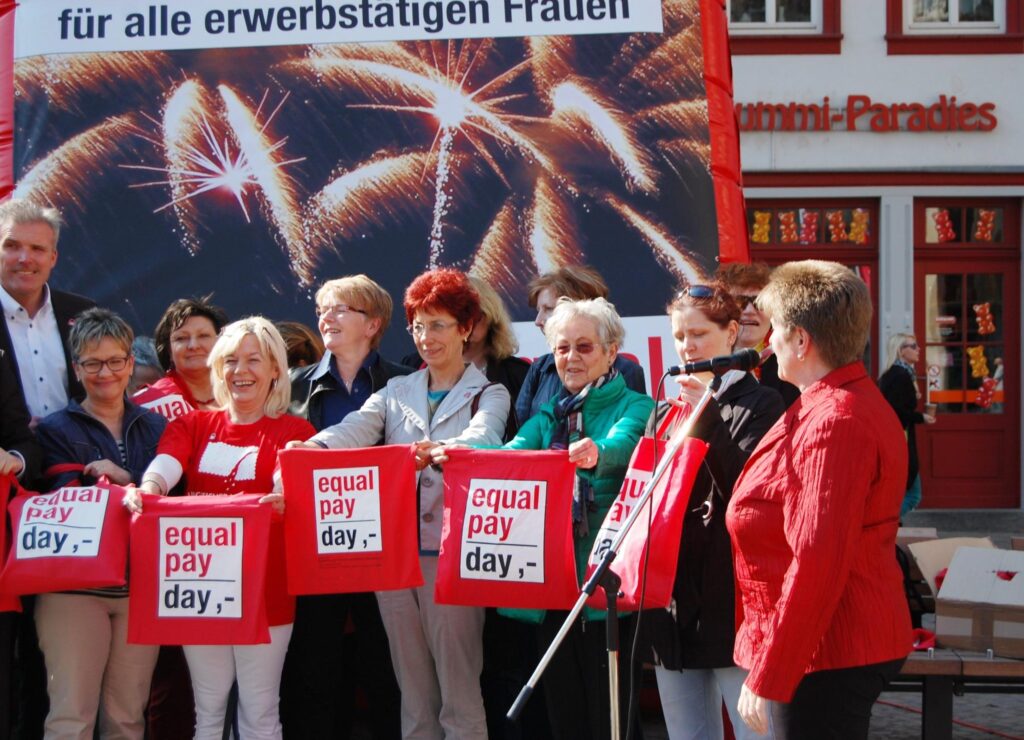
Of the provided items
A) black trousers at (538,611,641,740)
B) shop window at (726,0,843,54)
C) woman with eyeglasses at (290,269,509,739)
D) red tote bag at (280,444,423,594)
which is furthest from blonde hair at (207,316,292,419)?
shop window at (726,0,843,54)

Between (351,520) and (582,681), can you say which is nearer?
(582,681)

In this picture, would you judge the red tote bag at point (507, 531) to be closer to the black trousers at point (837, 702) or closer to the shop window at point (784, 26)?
the black trousers at point (837, 702)

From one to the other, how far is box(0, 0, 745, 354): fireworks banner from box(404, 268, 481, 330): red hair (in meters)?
1.10

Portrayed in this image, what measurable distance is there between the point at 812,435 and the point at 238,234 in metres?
3.74

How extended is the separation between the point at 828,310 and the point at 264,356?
93.5 inches

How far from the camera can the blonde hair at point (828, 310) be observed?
3.03 metres

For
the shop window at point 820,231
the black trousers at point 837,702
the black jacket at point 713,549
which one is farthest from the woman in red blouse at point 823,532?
the shop window at point 820,231

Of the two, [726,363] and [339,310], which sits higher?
[339,310]

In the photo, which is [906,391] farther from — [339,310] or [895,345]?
[339,310]

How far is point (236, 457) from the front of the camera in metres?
4.61

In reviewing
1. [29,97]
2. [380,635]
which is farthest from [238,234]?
[380,635]

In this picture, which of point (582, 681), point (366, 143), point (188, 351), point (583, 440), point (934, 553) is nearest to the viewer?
point (583, 440)

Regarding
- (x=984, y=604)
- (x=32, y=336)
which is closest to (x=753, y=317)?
Answer: (x=984, y=604)

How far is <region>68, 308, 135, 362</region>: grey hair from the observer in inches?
183
